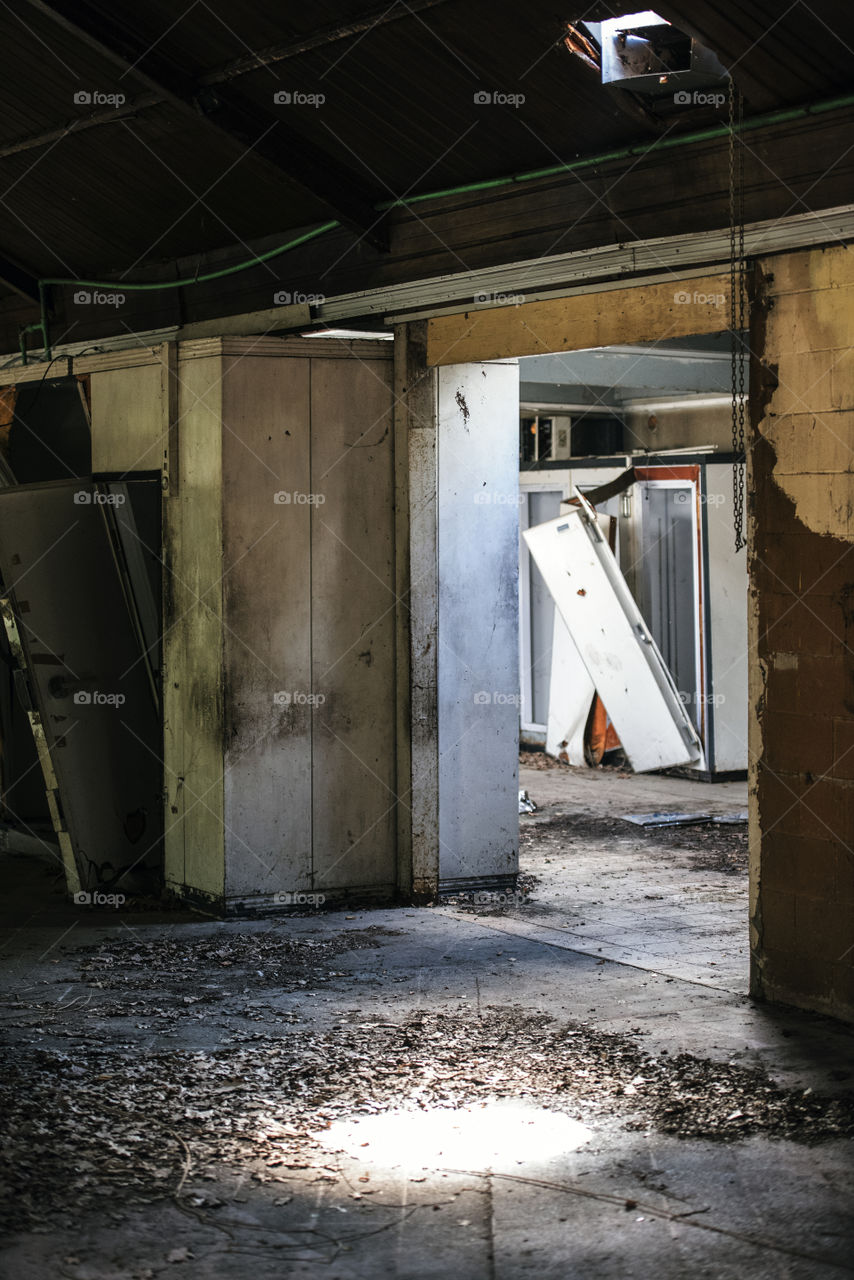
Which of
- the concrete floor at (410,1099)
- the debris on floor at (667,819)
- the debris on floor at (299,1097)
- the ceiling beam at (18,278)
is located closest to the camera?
the concrete floor at (410,1099)

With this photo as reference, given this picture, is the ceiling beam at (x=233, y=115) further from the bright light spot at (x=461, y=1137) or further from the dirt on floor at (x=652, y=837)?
the bright light spot at (x=461, y=1137)

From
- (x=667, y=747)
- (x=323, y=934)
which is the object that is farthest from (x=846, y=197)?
(x=667, y=747)

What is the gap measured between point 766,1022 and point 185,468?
4.01 metres

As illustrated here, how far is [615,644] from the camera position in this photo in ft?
38.8

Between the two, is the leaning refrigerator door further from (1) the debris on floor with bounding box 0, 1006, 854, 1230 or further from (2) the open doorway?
(1) the debris on floor with bounding box 0, 1006, 854, 1230

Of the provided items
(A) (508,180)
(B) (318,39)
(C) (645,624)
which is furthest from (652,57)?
(C) (645,624)

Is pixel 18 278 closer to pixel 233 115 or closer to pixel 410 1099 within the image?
pixel 233 115

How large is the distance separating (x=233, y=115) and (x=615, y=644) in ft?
20.1

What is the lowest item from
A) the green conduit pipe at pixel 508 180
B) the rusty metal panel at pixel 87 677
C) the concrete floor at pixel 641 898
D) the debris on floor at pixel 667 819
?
the concrete floor at pixel 641 898

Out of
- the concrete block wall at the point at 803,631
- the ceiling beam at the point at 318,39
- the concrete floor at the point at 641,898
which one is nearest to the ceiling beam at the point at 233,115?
the ceiling beam at the point at 318,39

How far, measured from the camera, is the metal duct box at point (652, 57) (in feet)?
18.7

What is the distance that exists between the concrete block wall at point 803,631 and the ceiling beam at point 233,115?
250 cm

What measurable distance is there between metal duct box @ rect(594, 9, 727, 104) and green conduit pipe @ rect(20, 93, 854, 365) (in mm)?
206

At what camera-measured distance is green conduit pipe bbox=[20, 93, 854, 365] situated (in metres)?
5.43
